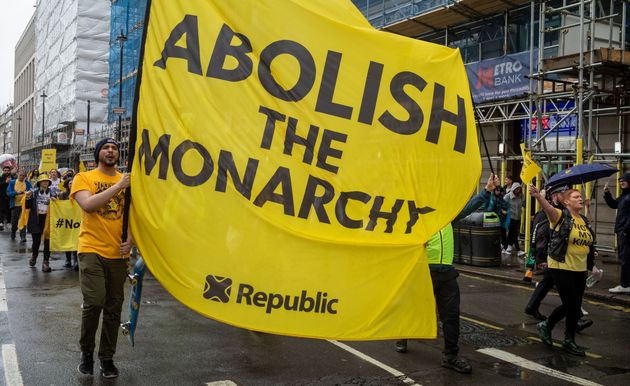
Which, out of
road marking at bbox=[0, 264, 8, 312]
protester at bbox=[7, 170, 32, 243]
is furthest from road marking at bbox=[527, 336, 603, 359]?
protester at bbox=[7, 170, 32, 243]

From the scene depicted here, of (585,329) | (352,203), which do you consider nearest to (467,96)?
(352,203)

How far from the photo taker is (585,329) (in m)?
7.16

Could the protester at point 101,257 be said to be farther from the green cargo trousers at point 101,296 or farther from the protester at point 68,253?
the protester at point 68,253

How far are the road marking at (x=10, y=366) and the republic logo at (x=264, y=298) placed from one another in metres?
2.43

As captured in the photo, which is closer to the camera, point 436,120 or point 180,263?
point 180,263

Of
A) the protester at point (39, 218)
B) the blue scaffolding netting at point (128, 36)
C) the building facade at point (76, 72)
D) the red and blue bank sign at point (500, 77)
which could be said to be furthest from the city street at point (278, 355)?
the building facade at point (76, 72)

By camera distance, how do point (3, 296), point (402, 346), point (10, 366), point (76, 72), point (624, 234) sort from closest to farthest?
point (10, 366), point (402, 346), point (3, 296), point (624, 234), point (76, 72)

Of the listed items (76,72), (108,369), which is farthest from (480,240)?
(76,72)

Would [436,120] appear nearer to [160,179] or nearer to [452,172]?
[452,172]

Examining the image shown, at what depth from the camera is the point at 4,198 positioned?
18062 millimetres

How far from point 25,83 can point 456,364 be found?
96.0 metres

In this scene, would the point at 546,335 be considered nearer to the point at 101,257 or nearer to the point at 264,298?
the point at 264,298

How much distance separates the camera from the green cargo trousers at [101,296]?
4.64 meters

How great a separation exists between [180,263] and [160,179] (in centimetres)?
51
